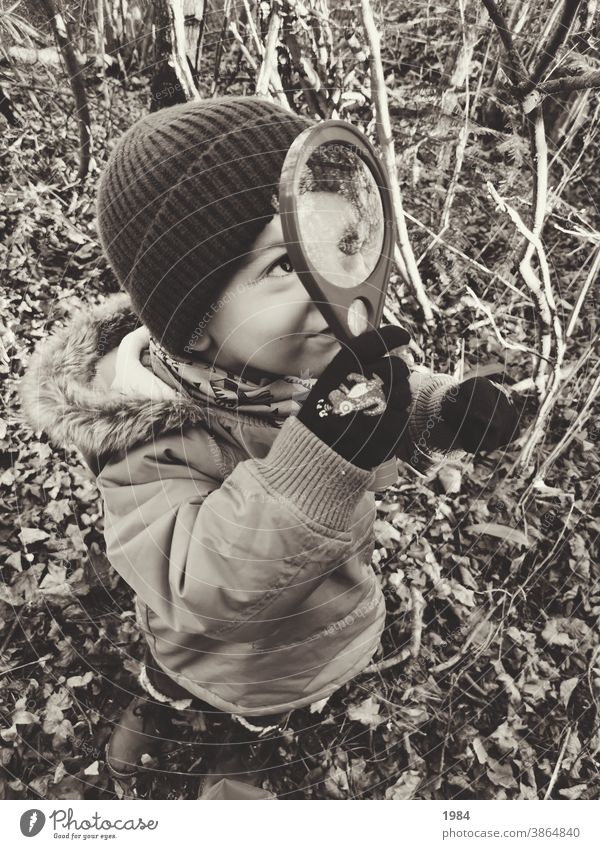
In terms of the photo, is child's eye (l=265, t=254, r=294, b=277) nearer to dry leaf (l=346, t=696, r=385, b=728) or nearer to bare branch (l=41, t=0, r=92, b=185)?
bare branch (l=41, t=0, r=92, b=185)

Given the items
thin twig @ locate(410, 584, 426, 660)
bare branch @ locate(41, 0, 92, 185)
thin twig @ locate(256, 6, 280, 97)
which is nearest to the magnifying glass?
thin twig @ locate(256, 6, 280, 97)

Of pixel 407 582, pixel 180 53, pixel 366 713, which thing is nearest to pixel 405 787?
pixel 366 713

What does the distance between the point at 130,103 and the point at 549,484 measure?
4.89ft

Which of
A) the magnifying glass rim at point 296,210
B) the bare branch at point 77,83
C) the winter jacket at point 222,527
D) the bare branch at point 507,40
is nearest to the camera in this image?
the magnifying glass rim at point 296,210

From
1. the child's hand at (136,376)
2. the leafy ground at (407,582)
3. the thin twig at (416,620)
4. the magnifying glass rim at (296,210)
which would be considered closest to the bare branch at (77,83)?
the leafy ground at (407,582)

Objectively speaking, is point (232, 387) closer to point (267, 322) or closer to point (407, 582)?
point (267, 322)

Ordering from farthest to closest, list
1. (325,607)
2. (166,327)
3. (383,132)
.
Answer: (383,132)
(325,607)
(166,327)

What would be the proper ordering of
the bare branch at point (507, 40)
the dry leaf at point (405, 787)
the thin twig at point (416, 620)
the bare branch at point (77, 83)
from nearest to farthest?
the bare branch at point (507, 40), the bare branch at point (77, 83), the dry leaf at point (405, 787), the thin twig at point (416, 620)

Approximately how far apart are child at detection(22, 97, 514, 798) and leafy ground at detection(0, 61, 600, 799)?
527 millimetres

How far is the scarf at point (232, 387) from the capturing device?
34.8 inches

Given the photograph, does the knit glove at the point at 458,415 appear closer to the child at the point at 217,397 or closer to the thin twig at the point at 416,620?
the child at the point at 217,397

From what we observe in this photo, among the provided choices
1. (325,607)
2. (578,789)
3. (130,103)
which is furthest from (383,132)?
(578,789)
